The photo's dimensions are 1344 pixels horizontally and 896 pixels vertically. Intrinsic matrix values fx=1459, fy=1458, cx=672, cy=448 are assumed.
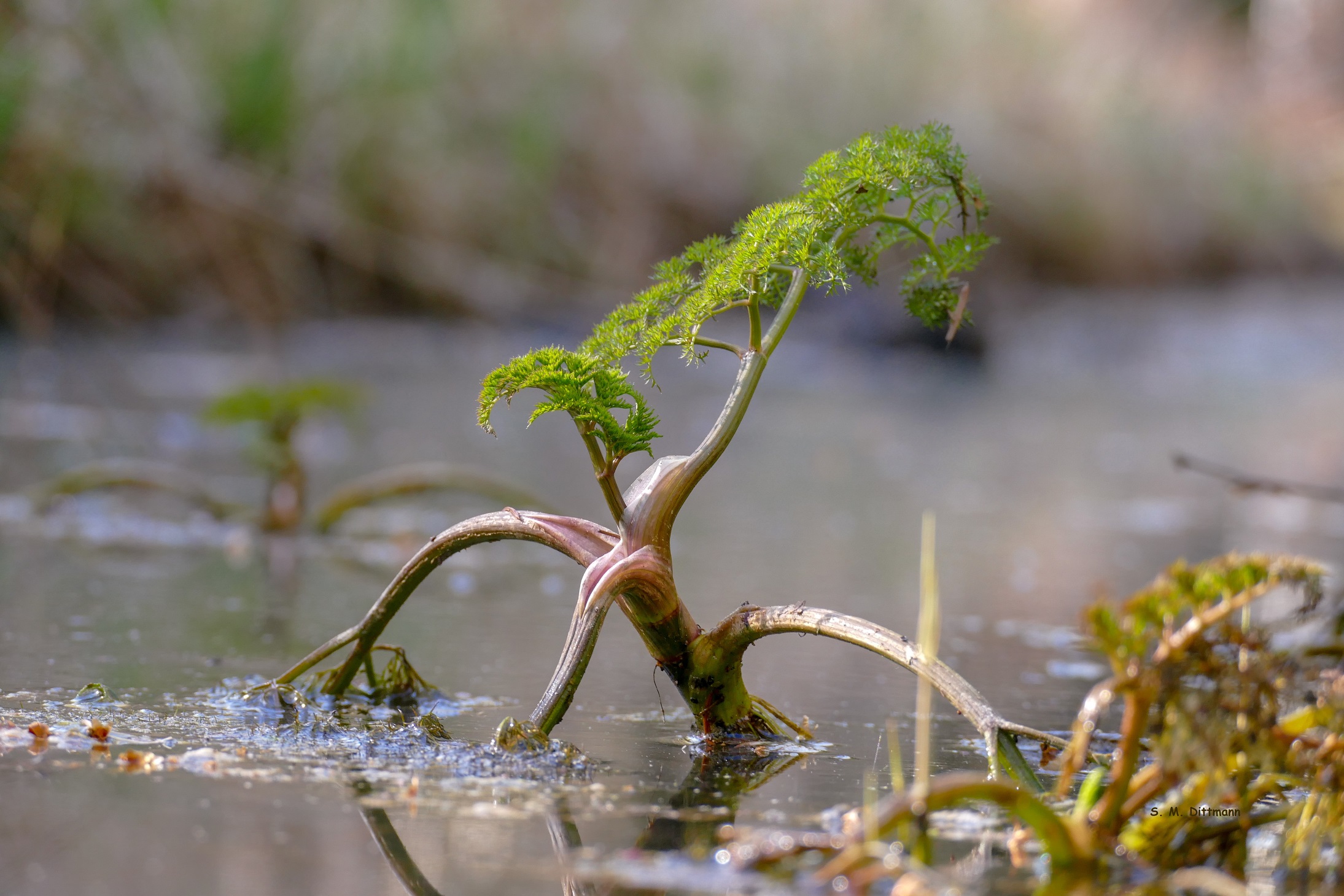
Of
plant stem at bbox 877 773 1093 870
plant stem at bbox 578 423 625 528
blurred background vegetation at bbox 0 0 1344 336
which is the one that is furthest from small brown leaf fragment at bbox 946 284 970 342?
blurred background vegetation at bbox 0 0 1344 336

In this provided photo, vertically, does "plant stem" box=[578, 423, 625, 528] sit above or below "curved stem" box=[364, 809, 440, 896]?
above

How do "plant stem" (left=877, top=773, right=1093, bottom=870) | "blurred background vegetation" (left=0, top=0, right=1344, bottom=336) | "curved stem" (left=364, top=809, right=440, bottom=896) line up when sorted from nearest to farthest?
"plant stem" (left=877, top=773, right=1093, bottom=870) → "curved stem" (left=364, top=809, right=440, bottom=896) → "blurred background vegetation" (left=0, top=0, right=1344, bottom=336)

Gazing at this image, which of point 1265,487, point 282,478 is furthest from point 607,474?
point 282,478

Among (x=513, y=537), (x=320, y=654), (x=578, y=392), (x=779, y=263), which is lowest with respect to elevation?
(x=320, y=654)

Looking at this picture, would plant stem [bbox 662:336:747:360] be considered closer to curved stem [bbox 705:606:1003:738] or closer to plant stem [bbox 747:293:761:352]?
plant stem [bbox 747:293:761:352]

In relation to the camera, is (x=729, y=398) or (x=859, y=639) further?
(x=729, y=398)

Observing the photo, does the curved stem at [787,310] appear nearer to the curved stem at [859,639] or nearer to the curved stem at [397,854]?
the curved stem at [859,639]

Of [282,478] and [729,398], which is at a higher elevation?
[282,478]

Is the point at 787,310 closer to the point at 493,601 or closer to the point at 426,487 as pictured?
the point at 493,601
